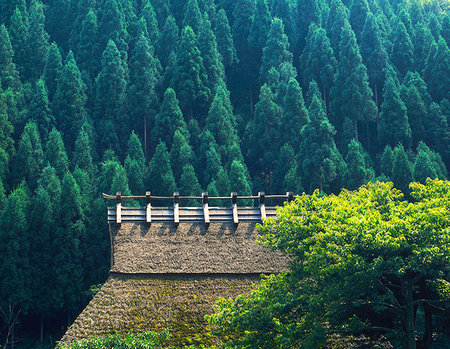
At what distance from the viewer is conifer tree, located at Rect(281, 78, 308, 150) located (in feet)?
161

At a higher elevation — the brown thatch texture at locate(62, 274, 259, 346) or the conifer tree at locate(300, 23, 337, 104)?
the conifer tree at locate(300, 23, 337, 104)

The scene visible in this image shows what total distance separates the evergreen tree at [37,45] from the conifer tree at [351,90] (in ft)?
78.3

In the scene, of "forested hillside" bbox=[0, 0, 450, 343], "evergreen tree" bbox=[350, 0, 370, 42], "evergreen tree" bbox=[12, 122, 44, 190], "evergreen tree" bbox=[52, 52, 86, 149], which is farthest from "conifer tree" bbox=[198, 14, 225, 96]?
"evergreen tree" bbox=[12, 122, 44, 190]

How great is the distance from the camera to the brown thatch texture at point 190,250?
21.8 m

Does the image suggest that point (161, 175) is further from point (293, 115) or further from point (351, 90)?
point (351, 90)

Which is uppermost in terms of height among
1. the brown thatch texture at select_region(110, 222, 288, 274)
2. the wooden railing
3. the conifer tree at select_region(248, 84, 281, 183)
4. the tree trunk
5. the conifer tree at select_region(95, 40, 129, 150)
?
the conifer tree at select_region(95, 40, 129, 150)

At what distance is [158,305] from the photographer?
20562mm

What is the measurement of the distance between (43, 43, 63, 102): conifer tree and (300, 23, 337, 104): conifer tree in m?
19.8

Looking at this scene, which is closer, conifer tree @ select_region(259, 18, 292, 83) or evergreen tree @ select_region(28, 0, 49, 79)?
evergreen tree @ select_region(28, 0, 49, 79)

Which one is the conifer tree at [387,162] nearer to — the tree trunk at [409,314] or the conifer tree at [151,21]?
the conifer tree at [151,21]

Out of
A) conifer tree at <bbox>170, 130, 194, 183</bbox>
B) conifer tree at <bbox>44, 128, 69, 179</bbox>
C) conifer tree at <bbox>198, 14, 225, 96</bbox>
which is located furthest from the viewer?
conifer tree at <bbox>198, 14, 225, 96</bbox>

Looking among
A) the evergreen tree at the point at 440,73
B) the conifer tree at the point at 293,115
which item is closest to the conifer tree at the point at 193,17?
the conifer tree at the point at 293,115

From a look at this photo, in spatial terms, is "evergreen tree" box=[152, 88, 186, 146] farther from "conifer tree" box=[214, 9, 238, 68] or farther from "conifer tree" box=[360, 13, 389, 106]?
"conifer tree" box=[360, 13, 389, 106]

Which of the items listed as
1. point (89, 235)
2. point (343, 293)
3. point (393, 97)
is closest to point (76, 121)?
point (89, 235)
